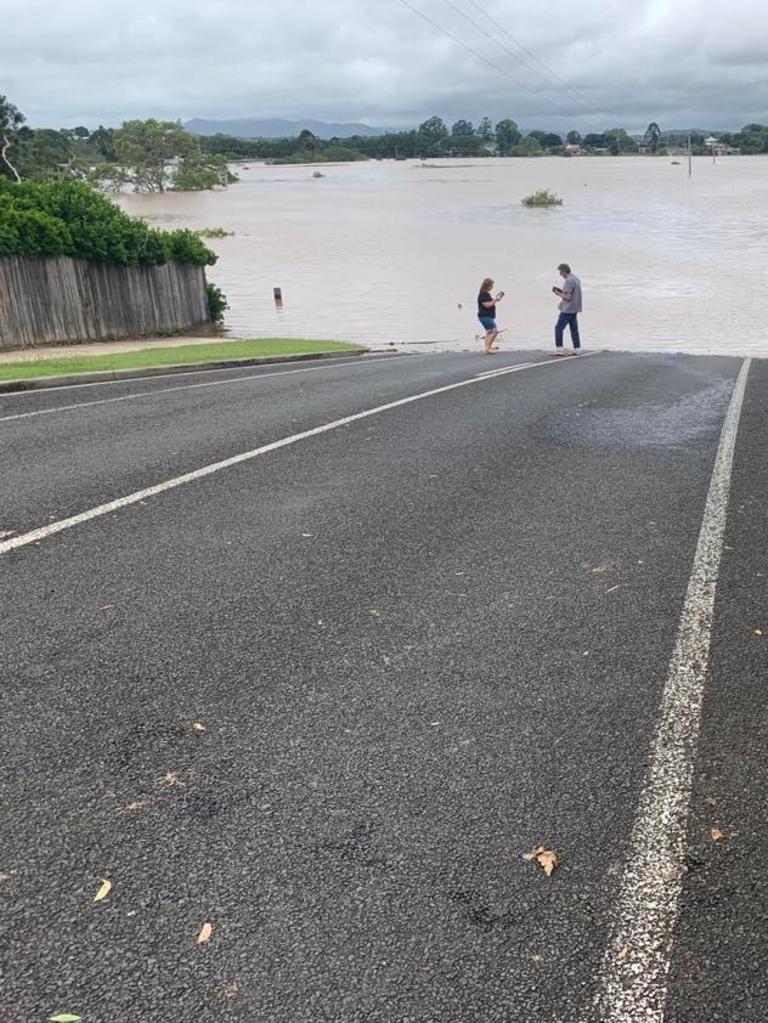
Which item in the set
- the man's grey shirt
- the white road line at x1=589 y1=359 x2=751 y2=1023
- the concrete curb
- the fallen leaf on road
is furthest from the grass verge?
the fallen leaf on road

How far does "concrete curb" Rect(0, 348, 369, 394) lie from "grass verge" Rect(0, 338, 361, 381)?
137mm

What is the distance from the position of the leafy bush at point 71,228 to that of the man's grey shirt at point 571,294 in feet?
32.3

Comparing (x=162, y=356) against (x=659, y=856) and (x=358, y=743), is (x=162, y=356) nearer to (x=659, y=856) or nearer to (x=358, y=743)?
(x=358, y=743)

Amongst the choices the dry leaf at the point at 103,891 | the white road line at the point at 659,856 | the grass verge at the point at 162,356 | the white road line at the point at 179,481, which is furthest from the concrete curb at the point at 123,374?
the dry leaf at the point at 103,891

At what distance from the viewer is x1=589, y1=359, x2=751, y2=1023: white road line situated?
2314 millimetres

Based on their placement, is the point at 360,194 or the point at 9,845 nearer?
the point at 9,845

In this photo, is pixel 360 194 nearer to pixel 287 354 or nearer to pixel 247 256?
pixel 247 256

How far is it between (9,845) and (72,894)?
348 mm

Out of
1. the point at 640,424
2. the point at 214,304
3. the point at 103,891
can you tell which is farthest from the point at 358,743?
the point at 214,304

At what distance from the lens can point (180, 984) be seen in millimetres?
2309

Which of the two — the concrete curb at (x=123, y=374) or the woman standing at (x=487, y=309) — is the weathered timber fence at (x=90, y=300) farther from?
the woman standing at (x=487, y=309)

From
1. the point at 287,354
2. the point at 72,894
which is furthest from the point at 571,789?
the point at 287,354

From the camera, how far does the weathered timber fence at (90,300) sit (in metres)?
17.8

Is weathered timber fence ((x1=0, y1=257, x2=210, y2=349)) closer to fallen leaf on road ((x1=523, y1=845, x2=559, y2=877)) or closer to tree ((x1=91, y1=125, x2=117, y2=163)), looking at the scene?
fallen leaf on road ((x1=523, y1=845, x2=559, y2=877))
